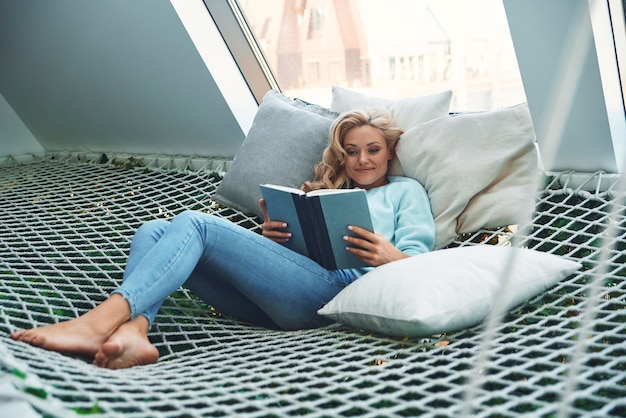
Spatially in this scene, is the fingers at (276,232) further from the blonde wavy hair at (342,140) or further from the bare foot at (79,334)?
the bare foot at (79,334)

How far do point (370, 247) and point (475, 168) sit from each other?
21.0 inches

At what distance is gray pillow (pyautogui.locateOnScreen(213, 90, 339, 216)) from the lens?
2.40 metres

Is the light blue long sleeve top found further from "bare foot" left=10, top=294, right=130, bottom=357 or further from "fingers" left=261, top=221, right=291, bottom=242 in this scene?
"bare foot" left=10, top=294, right=130, bottom=357

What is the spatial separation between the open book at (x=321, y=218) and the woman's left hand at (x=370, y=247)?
0.02 meters

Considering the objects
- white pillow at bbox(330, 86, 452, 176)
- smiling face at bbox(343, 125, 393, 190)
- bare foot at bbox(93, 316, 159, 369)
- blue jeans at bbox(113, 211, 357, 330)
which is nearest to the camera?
bare foot at bbox(93, 316, 159, 369)

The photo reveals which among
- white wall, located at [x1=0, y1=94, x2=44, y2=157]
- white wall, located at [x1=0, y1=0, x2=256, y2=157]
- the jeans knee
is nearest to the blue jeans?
the jeans knee

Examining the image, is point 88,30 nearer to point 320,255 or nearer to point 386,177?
point 386,177

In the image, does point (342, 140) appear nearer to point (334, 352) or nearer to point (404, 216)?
point (404, 216)

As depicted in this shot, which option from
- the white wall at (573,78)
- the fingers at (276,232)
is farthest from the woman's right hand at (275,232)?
the white wall at (573,78)

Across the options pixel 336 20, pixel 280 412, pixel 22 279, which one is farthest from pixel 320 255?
pixel 336 20

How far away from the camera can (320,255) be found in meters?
1.88

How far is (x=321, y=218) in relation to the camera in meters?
1.77

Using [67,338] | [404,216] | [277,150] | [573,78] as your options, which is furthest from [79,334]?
[573,78]

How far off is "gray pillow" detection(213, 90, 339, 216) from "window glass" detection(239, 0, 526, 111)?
1.58ft
